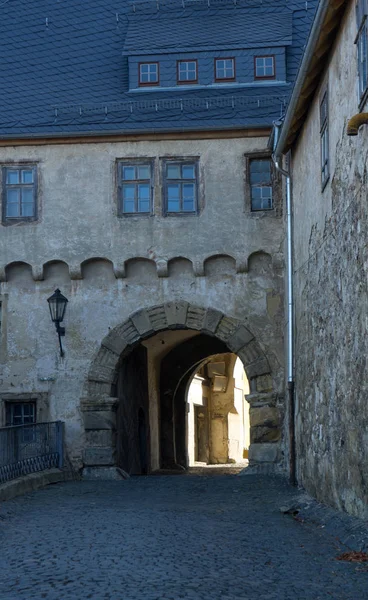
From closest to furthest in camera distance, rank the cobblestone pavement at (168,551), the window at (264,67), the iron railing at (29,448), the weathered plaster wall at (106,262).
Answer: the cobblestone pavement at (168,551)
the iron railing at (29,448)
the weathered plaster wall at (106,262)
the window at (264,67)

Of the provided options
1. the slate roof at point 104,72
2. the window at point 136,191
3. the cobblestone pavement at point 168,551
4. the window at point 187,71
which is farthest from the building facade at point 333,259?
the window at point 187,71

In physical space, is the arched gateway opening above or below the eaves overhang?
below

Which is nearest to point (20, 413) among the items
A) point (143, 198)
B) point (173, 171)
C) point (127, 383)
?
point (127, 383)

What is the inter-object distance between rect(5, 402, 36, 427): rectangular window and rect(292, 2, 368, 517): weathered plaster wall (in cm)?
536

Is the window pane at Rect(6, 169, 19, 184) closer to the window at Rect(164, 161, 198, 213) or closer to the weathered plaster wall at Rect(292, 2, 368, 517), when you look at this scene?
the window at Rect(164, 161, 198, 213)

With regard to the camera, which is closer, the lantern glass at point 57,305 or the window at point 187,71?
the lantern glass at point 57,305

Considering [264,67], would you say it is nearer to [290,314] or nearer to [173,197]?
[173,197]

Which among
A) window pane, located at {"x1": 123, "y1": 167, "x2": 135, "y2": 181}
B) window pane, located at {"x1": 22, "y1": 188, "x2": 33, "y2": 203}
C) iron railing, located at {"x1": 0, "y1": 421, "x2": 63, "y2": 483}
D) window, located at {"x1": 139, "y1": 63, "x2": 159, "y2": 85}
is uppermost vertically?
window, located at {"x1": 139, "y1": 63, "x2": 159, "y2": 85}

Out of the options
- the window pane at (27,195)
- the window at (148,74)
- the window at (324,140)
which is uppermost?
the window at (148,74)

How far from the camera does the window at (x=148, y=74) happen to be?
67.5ft

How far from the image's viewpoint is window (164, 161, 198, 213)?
19.2m

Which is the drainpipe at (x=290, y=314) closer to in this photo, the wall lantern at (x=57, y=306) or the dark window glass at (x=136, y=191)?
the dark window glass at (x=136, y=191)

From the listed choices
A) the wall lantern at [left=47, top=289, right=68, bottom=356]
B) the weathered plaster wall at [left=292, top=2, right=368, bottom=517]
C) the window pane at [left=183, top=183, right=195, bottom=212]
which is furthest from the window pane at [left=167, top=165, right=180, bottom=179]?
the weathered plaster wall at [left=292, top=2, right=368, bottom=517]

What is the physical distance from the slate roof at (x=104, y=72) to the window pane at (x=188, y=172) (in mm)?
673
